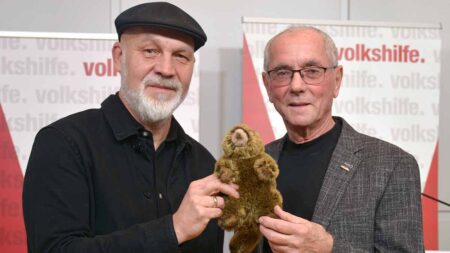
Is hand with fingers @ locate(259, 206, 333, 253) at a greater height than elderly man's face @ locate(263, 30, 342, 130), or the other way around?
elderly man's face @ locate(263, 30, 342, 130)

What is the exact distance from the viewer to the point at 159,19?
1508 millimetres

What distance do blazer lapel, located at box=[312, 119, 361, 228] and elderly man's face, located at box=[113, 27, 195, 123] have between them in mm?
600

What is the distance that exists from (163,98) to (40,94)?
192 centimetres

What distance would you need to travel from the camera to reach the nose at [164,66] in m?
1.55

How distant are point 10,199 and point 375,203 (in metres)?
2.48

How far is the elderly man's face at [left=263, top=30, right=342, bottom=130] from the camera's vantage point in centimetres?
176

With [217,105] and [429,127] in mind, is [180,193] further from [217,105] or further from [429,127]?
[429,127]

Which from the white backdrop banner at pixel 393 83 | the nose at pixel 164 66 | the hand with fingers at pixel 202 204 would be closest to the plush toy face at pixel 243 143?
the hand with fingers at pixel 202 204

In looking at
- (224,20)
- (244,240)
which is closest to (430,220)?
(224,20)

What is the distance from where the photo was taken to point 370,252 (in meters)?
1.62

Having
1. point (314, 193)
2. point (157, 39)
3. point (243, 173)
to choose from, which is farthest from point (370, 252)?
point (157, 39)

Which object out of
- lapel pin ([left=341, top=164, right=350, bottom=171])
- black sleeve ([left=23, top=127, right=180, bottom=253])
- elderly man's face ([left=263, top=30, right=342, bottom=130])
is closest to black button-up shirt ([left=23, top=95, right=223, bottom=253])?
black sleeve ([left=23, top=127, right=180, bottom=253])

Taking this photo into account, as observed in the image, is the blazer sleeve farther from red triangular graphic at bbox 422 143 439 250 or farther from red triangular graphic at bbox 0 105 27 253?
red triangular graphic at bbox 0 105 27 253

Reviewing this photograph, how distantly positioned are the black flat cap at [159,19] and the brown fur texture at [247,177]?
46 centimetres
